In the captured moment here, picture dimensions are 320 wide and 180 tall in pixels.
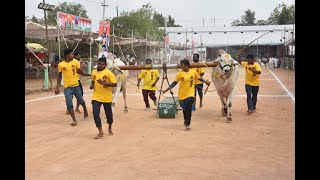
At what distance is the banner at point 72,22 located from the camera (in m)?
19.8

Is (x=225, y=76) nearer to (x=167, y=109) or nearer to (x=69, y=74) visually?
(x=167, y=109)

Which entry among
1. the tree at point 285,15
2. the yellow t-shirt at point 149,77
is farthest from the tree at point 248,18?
the yellow t-shirt at point 149,77

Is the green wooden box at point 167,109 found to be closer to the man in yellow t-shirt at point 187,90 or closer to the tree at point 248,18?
the man in yellow t-shirt at point 187,90

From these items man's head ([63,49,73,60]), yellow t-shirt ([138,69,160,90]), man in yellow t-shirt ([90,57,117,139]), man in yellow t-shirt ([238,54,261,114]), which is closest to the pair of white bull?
man in yellow t-shirt ([238,54,261,114])

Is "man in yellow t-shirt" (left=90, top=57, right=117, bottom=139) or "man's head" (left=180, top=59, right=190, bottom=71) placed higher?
"man's head" (left=180, top=59, right=190, bottom=71)

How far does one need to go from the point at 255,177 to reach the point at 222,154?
1301 millimetres

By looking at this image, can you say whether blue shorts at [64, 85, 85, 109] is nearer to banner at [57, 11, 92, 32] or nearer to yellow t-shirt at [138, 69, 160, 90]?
yellow t-shirt at [138, 69, 160, 90]

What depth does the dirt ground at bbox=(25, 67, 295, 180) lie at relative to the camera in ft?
18.6

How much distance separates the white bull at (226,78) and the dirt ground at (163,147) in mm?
508

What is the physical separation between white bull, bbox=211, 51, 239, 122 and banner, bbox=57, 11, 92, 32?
11.1 metres

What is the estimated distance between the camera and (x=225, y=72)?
10102 millimetres
